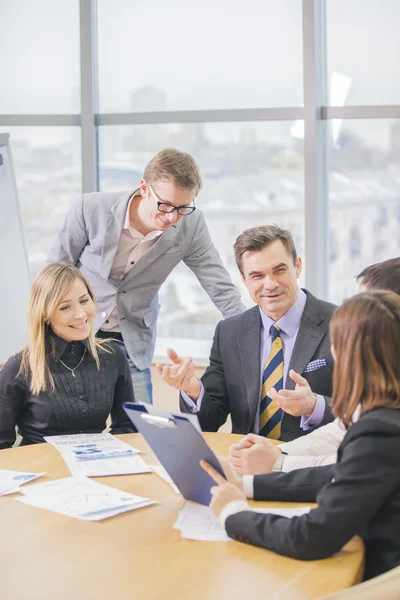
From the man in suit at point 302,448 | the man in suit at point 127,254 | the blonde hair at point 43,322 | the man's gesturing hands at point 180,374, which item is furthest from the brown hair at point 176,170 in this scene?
the man in suit at point 302,448

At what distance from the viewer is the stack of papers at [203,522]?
61.4 inches

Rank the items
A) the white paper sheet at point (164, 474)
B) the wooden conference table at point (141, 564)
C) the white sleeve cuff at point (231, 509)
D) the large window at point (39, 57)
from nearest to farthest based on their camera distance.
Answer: the wooden conference table at point (141, 564) → the white sleeve cuff at point (231, 509) → the white paper sheet at point (164, 474) → the large window at point (39, 57)

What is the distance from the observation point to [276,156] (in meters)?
4.16

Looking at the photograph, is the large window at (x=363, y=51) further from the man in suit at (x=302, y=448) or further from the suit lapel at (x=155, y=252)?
the man in suit at (x=302, y=448)

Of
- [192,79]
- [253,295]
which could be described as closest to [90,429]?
[253,295]

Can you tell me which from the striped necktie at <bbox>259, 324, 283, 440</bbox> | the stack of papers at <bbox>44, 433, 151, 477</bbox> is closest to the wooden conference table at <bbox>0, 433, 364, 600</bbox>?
the stack of papers at <bbox>44, 433, 151, 477</bbox>

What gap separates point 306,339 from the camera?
8.06 ft

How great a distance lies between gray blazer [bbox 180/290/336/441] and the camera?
7.97 ft

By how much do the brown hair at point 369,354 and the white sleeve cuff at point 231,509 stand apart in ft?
0.99

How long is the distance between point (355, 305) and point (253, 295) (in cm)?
106

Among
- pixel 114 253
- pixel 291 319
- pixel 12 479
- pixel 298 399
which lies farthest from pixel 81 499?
pixel 114 253

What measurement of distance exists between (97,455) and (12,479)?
10.8 inches

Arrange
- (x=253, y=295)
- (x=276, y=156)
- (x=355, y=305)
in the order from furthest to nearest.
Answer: (x=276, y=156) → (x=253, y=295) → (x=355, y=305)

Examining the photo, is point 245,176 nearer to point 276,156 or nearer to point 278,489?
point 276,156
